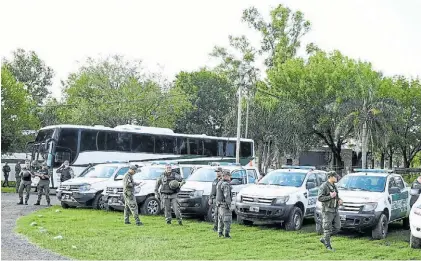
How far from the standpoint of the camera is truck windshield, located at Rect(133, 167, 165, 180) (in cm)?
1952

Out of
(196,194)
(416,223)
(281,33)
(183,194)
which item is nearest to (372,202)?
(416,223)

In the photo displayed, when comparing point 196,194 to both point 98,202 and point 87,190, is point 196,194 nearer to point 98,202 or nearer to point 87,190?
point 98,202

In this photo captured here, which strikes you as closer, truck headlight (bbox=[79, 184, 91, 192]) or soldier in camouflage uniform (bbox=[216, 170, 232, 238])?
soldier in camouflage uniform (bbox=[216, 170, 232, 238])

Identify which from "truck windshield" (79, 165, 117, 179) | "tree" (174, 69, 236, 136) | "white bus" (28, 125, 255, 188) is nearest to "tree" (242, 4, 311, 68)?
"tree" (174, 69, 236, 136)

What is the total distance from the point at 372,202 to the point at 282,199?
2.32m

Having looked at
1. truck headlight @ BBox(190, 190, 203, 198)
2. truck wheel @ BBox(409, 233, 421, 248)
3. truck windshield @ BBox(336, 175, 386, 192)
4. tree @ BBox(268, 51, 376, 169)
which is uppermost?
tree @ BBox(268, 51, 376, 169)

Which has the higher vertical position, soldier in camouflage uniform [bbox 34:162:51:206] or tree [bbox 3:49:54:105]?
tree [bbox 3:49:54:105]

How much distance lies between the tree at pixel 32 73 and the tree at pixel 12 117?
28.4 metres

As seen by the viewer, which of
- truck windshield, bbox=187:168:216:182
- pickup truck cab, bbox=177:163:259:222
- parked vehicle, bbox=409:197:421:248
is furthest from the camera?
truck windshield, bbox=187:168:216:182

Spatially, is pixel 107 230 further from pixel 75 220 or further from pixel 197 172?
pixel 197 172

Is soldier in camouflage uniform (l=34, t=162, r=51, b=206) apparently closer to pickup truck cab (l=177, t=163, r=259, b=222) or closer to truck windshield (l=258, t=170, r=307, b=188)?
pickup truck cab (l=177, t=163, r=259, b=222)

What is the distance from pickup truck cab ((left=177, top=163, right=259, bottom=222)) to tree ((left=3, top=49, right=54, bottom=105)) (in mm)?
50534

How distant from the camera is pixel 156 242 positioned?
12805 mm

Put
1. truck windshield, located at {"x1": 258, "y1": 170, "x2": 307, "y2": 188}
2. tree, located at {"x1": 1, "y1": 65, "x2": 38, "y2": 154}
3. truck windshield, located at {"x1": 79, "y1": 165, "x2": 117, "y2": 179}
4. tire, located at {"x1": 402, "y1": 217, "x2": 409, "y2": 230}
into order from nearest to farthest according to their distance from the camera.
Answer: truck windshield, located at {"x1": 258, "y1": 170, "x2": 307, "y2": 188}, tire, located at {"x1": 402, "y1": 217, "x2": 409, "y2": 230}, truck windshield, located at {"x1": 79, "y1": 165, "x2": 117, "y2": 179}, tree, located at {"x1": 1, "y1": 65, "x2": 38, "y2": 154}
